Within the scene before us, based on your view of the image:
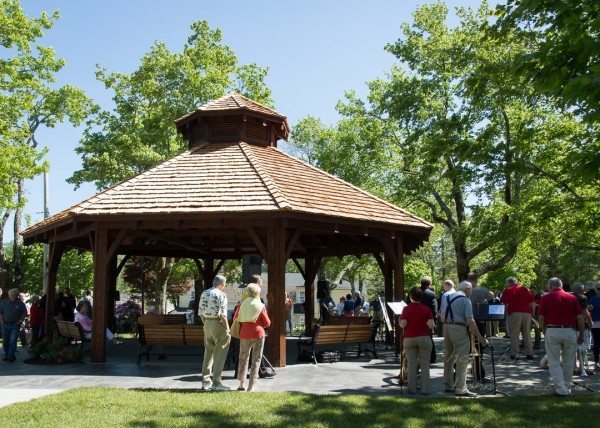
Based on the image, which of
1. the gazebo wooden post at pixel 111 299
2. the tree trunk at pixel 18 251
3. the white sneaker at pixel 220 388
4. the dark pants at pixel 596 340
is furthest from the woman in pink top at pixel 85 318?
the tree trunk at pixel 18 251

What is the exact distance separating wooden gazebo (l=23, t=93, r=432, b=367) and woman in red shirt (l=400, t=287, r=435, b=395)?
11.8 feet

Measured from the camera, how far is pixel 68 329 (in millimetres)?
13609

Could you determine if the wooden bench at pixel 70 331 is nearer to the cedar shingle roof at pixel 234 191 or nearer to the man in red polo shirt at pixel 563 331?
the cedar shingle roof at pixel 234 191

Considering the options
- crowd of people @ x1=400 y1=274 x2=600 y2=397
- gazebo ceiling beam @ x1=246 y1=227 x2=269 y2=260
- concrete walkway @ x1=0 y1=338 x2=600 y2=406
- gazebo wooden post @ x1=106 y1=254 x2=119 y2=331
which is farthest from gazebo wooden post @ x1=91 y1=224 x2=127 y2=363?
gazebo wooden post @ x1=106 y1=254 x2=119 y2=331

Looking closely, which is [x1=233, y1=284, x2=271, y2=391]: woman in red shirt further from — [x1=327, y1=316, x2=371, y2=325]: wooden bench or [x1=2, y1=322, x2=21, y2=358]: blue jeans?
[x1=2, y1=322, x2=21, y2=358]: blue jeans

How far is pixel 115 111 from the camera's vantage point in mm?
31562

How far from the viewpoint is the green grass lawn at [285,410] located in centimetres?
703

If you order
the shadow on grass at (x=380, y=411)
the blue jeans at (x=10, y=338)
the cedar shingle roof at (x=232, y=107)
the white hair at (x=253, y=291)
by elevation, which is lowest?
the shadow on grass at (x=380, y=411)

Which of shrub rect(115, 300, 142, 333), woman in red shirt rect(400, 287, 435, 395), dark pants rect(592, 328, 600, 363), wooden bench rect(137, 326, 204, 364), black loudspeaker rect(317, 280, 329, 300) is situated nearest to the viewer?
woman in red shirt rect(400, 287, 435, 395)

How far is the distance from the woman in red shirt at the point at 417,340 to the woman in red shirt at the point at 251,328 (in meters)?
2.17

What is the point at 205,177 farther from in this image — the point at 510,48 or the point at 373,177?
the point at 373,177

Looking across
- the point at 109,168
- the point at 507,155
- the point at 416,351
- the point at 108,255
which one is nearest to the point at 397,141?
the point at 507,155

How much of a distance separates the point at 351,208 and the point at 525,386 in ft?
18.8

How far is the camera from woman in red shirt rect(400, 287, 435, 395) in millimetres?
8914
